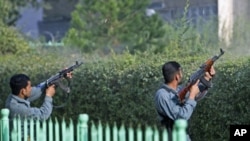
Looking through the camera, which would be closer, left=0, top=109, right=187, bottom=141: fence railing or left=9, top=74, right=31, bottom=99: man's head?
left=0, top=109, right=187, bottom=141: fence railing

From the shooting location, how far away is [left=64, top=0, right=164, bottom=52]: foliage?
733 inches

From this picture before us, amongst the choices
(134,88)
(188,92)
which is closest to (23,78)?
(188,92)

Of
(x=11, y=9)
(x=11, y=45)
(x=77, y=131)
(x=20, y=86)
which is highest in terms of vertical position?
(x=11, y=9)

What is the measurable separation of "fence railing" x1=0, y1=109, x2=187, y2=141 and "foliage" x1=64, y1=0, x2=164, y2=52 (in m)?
11.9

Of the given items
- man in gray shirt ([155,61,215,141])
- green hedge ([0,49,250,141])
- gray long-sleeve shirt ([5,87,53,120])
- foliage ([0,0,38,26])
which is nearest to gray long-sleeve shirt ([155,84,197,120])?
man in gray shirt ([155,61,215,141])

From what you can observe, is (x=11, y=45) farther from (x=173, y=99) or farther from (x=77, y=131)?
(x=77, y=131)

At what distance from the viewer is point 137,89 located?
9109 millimetres

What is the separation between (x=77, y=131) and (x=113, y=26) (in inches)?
530

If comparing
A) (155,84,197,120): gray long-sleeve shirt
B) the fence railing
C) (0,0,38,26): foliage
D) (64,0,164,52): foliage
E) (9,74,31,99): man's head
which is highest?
(0,0,38,26): foliage

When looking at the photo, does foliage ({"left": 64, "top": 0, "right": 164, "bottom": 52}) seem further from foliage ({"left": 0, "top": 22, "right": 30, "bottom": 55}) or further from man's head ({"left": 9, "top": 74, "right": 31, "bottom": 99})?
man's head ({"left": 9, "top": 74, "right": 31, "bottom": 99})

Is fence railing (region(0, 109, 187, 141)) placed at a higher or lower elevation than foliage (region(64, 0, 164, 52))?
lower

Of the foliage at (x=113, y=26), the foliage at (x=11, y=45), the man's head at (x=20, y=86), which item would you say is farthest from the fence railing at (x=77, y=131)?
the foliage at (x=113, y=26)

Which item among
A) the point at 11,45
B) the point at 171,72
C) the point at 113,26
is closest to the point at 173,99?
the point at 171,72

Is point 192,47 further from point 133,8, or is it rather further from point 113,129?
point 133,8
